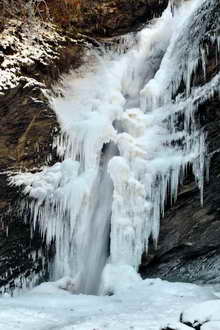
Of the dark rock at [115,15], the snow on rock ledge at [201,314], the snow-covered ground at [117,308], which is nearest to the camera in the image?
the snow on rock ledge at [201,314]

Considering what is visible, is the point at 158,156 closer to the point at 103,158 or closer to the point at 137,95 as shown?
the point at 103,158

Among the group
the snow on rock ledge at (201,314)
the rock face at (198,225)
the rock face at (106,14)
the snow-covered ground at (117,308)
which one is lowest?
the snow-covered ground at (117,308)

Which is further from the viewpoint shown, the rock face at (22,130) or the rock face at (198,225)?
the rock face at (22,130)

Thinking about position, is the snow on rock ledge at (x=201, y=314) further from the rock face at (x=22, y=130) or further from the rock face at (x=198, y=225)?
the rock face at (x=22, y=130)

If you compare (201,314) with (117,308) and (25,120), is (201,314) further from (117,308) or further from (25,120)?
(25,120)

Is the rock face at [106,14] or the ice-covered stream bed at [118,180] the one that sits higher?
the rock face at [106,14]

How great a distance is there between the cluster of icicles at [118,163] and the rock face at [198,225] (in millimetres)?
165

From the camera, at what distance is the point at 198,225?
8203 mm

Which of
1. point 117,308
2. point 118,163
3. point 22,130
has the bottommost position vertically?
point 117,308

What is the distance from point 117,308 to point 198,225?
2.49 meters

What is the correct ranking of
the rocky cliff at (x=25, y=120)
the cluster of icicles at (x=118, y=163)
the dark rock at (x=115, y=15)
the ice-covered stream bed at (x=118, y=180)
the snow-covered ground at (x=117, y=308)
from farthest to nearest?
the dark rock at (x=115, y=15)
the rocky cliff at (x=25, y=120)
the cluster of icicles at (x=118, y=163)
the ice-covered stream bed at (x=118, y=180)
the snow-covered ground at (x=117, y=308)

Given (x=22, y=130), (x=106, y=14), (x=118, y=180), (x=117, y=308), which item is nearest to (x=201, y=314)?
(x=117, y=308)

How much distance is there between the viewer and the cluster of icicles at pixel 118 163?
8609mm

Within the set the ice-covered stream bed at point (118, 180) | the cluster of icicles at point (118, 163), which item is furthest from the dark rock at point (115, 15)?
the ice-covered stream bed at point (118, 180)
